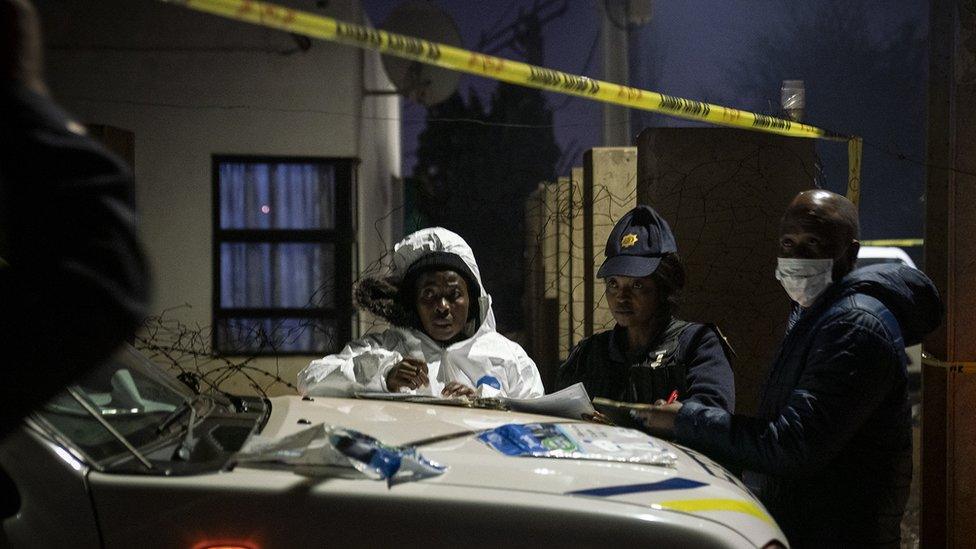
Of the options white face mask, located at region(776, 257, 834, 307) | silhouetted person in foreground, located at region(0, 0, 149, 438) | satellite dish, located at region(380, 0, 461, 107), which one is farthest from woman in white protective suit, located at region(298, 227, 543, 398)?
satellite dish, located at region(380, 0, 461, 107)

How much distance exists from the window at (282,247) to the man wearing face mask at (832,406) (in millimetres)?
4733

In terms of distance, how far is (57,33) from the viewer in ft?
22.4

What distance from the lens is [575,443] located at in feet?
8.96

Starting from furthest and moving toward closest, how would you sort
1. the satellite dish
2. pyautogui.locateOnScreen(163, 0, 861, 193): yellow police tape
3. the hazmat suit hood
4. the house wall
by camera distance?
the house wall, the satellite dish, the hazmat suit hood, pyautogui.locateOnScreen(163, 0, 861, 193): yellow police tape

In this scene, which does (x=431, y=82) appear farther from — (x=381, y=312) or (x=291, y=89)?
(x=381, y=312)

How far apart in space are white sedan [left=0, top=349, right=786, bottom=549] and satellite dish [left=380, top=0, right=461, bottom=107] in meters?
4.75

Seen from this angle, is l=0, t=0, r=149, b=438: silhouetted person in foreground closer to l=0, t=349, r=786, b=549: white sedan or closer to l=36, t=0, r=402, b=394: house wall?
l=0, t=349, r=786, b=549: white sedan

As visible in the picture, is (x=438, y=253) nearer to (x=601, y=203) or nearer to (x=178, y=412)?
→ (x=178, y=412)

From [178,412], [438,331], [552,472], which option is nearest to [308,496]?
[552,472]

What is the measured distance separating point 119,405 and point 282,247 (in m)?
5.81

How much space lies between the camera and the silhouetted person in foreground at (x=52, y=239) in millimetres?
1287

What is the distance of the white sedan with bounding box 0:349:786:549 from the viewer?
2092mm

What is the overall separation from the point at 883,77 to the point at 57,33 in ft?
56.4

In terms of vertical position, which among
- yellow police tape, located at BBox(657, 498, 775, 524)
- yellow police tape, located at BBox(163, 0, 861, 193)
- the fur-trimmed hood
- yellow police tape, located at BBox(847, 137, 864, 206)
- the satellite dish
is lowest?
yellow police tape, located at BBox(657, 498, 775, 524)
